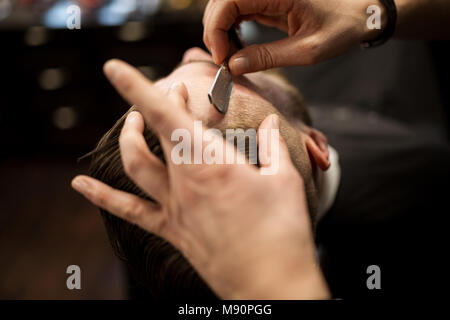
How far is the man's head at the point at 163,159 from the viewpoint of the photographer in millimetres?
795

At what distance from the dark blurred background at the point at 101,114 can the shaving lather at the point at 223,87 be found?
829mm

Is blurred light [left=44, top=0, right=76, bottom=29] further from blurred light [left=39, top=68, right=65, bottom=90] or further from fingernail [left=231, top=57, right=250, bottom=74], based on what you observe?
fingernail [left=231, top=57, right=250, bottom=74]

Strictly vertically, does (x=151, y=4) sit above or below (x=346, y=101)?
above

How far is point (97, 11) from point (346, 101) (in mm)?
1788

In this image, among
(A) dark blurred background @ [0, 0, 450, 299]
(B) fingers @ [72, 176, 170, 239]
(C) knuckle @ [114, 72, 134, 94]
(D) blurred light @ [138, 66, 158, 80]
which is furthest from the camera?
(D) blurred light @ [138, 66, 158, 80]

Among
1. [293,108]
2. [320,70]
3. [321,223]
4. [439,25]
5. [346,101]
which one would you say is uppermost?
[320,70]

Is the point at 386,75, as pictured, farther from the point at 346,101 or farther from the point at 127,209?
the point at 127,209

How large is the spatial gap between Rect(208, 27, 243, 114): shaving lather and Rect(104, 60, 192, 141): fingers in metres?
0.25

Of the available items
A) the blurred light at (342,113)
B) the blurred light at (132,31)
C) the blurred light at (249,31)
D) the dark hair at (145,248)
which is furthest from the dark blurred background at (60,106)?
the dark hair at (145,248)

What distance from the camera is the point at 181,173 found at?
59 cm

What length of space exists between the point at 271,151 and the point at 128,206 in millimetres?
264

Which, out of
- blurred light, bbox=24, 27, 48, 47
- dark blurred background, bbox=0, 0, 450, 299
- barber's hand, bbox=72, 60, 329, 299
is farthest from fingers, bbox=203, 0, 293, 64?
blurred light, bbox=24, 27, 48, 47

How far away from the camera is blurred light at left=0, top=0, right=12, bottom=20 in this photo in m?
2.71
